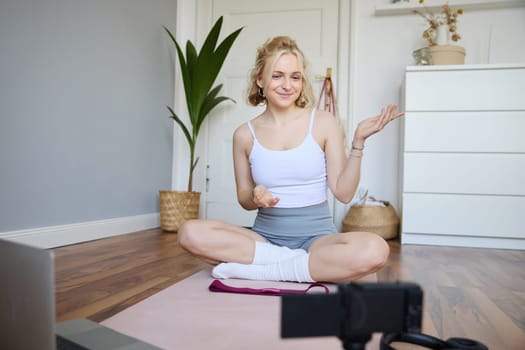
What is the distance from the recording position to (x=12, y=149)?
6.53ft

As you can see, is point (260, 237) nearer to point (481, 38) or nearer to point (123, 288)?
point (123, 288)

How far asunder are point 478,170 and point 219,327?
2423 millimetres

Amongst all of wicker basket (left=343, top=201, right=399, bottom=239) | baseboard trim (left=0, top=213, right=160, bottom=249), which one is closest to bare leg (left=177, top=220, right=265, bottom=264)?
baseboard trim (left=0, top=213, right=160, bottom=249)

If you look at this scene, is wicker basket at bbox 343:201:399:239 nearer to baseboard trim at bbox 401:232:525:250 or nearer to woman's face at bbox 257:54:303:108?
baseboard trim at bbox 401:232:525:250

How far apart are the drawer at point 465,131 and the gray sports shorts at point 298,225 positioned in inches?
63.5

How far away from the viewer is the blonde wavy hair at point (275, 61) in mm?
1635

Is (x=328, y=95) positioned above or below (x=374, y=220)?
above

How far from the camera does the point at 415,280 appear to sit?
1760 mm

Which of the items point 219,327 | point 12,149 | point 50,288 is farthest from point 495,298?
point 12,149

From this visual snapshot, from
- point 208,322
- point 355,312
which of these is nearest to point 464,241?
point 208,322

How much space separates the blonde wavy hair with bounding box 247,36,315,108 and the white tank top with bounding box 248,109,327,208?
0.17 m

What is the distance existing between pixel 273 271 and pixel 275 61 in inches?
Answer: 29.1

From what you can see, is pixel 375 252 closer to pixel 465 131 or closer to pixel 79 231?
pixel 79 231

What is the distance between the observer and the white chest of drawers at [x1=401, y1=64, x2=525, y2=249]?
2.84m
